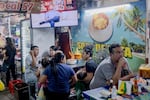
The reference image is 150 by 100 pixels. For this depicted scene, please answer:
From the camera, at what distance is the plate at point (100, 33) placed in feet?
14.6

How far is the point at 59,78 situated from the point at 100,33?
1784mm

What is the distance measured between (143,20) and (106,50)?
115 centimetres

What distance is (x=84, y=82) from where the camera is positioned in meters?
3.75

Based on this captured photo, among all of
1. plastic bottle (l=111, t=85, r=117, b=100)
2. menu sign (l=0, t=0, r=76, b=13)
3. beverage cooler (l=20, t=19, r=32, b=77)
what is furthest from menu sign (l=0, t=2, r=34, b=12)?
plastic bottle (l=111, t=85, r=117, b=100)

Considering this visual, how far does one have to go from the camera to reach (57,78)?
333cm

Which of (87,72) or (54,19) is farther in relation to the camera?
(54,19)

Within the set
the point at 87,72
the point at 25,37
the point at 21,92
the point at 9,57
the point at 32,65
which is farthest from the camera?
the point at 9,57

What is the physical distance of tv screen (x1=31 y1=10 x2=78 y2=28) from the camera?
470 cm

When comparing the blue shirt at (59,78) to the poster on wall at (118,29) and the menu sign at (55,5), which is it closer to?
the poster on wall at (118,29)

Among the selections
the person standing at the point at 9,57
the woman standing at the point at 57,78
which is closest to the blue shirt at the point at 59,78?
the woman standing at the point at 57,78

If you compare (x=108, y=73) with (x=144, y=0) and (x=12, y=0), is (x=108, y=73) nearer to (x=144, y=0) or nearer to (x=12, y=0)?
(x=144, y=0)

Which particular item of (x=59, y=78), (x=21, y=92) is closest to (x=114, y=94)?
(x=59, y=78)

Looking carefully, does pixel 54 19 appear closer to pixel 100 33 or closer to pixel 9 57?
pixel 100 33

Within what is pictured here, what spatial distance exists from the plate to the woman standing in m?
1.45
